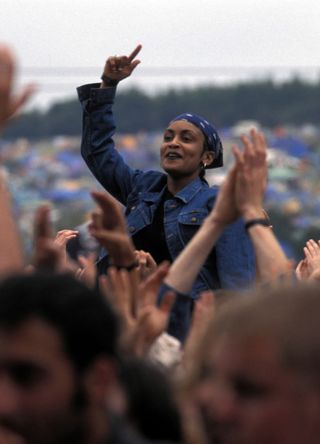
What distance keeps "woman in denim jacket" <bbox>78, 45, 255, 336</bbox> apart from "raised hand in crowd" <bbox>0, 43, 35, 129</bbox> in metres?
2.49

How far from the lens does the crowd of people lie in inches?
129

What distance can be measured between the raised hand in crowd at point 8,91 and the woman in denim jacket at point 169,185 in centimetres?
249

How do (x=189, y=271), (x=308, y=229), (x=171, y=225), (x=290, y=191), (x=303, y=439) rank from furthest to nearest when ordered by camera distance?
(x=290, y=191) → (x=308, y=229) → (x=171, y=225) → (x=189, y=271) → (x=303, y=439)

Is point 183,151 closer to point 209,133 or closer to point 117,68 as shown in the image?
point 209,133

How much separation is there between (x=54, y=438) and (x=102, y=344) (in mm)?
231

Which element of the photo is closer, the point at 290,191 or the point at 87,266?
the point at 87,266

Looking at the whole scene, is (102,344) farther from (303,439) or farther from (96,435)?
(303,439)

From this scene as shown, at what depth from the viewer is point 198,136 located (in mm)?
8031

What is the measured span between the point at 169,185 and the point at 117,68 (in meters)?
0.79

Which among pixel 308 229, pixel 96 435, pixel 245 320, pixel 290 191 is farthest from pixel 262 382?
pixel 290 191

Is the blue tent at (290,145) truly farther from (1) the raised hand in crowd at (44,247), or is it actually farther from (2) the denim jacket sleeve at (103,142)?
(1) the raised hand in crowd at (44,247)

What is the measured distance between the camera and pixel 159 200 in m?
7.87

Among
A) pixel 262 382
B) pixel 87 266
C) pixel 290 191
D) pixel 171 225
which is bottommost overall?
pixel 290 191

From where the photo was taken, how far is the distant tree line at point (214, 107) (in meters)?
20.9
